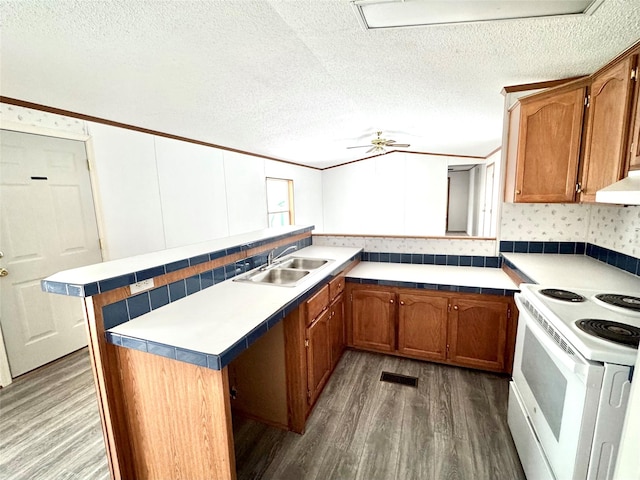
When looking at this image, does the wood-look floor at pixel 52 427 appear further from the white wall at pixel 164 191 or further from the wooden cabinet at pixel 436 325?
the wooden cabinet at pixel 436 325

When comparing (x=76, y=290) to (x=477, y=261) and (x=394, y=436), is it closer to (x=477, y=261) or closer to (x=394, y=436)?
(x=394, y=436)

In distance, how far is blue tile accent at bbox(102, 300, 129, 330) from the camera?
1.26m

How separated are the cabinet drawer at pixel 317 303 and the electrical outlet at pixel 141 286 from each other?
0.85 meters

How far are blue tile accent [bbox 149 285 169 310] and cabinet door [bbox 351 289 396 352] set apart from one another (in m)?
1.54

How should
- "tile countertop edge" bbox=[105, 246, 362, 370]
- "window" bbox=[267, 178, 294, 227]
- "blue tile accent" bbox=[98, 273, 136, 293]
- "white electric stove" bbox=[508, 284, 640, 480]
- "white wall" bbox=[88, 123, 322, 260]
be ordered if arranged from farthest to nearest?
"window" bbox=[267, 178, 294, 227]
"white wall" bbox=[88, 123, 322, 260]
"blue tile accent" bbox=[98, 273, 136, 293]
"tile countertop edge" bbox=[105, 246, 362, 370]
"white electric stove" bbox=[508, 284, 640, 480]

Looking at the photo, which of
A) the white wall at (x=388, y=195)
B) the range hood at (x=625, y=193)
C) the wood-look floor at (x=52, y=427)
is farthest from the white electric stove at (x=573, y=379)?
the white wall at (x=388, y=195)

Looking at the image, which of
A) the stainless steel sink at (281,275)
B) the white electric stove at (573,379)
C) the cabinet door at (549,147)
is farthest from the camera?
the stainless steel sink at (281,275)

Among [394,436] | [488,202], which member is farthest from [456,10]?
[488,202]

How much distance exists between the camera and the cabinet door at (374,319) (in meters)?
2.52

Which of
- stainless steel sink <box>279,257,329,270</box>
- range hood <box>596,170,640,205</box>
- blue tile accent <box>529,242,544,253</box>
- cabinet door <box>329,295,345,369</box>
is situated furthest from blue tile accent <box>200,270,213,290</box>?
blue tile accent <box>529,242,544,253</box>

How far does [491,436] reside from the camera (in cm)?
175

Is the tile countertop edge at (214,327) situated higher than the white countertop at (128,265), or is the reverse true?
the white countertop at (128,265)

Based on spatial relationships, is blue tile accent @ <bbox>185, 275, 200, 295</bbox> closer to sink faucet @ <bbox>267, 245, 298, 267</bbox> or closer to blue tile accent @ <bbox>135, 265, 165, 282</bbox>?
blue tile accent @ <bbox>135, 265, 165, 282</bbox>

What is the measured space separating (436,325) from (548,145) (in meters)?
1.55
